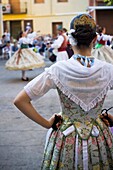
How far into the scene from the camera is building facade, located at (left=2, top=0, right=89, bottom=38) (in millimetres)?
38684

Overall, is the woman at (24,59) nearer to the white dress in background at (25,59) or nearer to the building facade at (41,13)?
the white dress in background at (25,59)

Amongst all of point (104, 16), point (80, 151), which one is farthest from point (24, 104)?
point (104, 16)

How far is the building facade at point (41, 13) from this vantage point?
38684 millimetres

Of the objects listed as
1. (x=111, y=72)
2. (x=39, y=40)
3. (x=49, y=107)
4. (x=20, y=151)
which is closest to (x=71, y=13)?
(x=39, y=40)

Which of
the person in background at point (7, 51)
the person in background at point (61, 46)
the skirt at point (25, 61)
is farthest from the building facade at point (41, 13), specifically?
the skirt at point (25, 61)

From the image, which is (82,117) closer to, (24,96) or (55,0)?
(24,96)

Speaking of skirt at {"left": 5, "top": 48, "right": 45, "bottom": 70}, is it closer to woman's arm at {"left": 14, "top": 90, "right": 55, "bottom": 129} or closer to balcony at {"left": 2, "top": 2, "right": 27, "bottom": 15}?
woman's arm at {"left": 14, "top": 90, "right": 55, "bottom": 129}

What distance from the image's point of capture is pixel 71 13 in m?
38.4

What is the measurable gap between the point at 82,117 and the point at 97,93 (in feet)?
0.58

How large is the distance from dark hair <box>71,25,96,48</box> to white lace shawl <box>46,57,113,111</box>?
127 millimetres

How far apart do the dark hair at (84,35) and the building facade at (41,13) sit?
35.6m

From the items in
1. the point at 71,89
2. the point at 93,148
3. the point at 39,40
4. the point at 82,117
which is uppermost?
the point at 71,89

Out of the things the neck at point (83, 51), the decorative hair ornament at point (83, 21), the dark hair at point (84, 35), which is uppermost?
the decorative hair ornament at point (83, 21)

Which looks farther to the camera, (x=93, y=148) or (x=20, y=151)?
(x=20, y=151)
